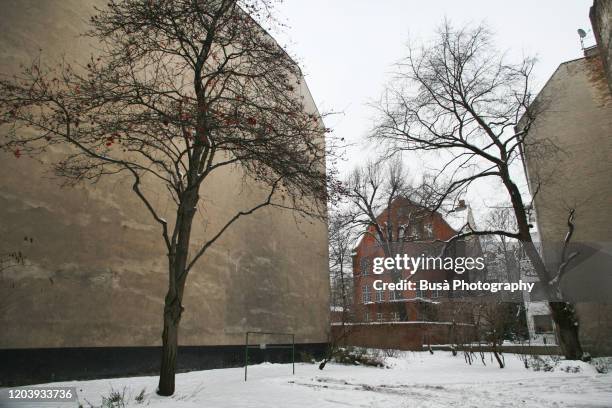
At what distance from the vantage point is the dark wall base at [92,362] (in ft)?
23.8

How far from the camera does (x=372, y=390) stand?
26.0 ft

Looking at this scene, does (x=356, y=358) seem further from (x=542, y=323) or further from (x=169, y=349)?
(x=542, y=323)

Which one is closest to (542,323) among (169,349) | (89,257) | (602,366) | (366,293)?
(366,293)

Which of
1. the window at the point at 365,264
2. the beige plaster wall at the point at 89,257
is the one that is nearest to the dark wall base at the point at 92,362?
the beige plaster wall at the point at 89,257

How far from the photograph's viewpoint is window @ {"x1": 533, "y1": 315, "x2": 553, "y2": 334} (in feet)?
105

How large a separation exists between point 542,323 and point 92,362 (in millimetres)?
33825

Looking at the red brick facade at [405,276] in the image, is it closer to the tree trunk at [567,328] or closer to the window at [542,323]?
the tree trunk at [567,328]

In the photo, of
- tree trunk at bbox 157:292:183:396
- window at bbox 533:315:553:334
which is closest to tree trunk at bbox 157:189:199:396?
tree trunk at bbox 157:292:183:396

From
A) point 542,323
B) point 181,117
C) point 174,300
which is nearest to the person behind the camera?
point 181,117

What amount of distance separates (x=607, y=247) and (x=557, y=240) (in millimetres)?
1642

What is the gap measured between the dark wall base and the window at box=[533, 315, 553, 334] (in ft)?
95.7

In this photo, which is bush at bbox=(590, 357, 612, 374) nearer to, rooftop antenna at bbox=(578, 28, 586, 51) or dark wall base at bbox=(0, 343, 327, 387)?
dark wall base at bbox=(0, 343, 327, 387)

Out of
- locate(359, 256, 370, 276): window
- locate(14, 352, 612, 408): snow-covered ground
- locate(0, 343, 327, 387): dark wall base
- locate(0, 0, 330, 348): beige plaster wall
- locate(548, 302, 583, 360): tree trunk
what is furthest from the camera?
locate(359, 256, 370, 276): window

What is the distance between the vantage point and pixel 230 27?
293 inches
